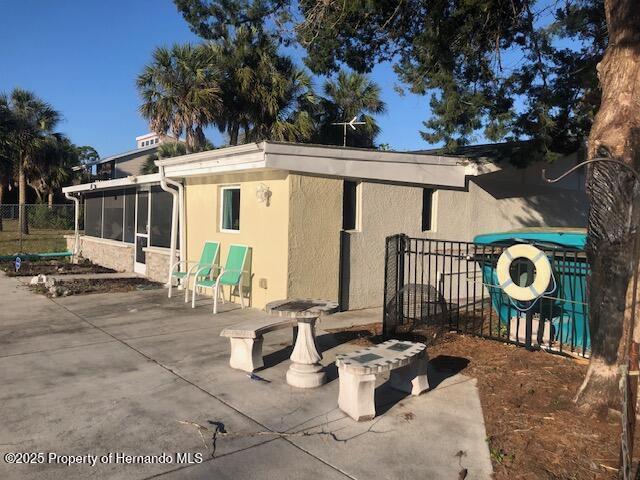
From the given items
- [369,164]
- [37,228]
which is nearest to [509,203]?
[369,164]

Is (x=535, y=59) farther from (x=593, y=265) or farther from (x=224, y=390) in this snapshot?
(x=224, y=390)

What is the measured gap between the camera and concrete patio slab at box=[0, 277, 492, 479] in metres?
3.49

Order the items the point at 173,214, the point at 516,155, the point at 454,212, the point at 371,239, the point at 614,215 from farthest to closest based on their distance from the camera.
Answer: the point at 173,214
the point at 454,212
the point at 516,155
the point at 371,239
the point at 614,215

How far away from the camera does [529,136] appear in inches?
368

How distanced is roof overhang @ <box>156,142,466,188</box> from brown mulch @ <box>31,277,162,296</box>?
258 centimetres

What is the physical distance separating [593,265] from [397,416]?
2036 mm

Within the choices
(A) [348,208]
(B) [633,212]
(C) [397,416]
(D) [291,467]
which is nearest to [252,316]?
(A) [348,208]

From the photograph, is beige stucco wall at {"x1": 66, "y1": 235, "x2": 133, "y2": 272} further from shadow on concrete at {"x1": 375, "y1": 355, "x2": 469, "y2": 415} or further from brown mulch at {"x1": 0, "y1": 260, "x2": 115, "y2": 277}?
shadow on concrete at {"x1": 375, "y1": 355, "x2": 469, "y2": 415}

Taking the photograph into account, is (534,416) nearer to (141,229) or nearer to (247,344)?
(247,344)

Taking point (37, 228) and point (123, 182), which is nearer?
point (123, 182)

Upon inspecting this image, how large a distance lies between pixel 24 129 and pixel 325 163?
90.5 feet

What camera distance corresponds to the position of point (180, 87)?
19.6 m

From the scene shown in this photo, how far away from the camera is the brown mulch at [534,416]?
11.5 ft

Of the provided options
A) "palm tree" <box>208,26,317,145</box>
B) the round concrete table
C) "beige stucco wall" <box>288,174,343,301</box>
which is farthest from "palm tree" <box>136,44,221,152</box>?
the round concrete table
